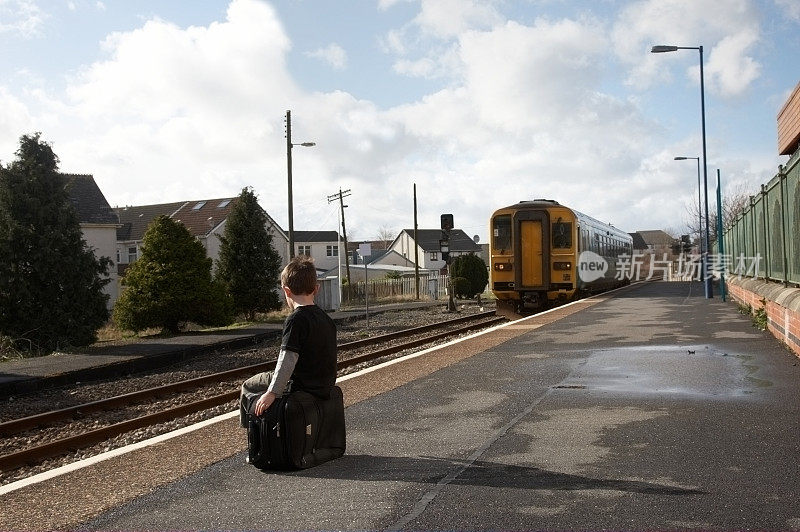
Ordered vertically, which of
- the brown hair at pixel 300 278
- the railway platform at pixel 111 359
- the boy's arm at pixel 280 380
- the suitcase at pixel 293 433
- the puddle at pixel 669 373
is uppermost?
the brown hair at pixel 300 278

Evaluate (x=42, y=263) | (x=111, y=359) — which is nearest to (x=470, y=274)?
(x=42, y=263)

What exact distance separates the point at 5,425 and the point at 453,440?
610 cm

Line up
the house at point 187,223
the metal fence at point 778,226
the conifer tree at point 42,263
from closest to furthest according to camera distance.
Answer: the metal fence at point 778,226 → the conifer tree at point 42,263 → the house at point 187,223

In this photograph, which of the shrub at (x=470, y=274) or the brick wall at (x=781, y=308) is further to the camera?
the shrub at (x=470, y=274)

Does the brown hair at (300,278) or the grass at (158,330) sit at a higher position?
the brown hair at (300,278)

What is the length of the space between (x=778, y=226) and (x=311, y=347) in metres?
9.28

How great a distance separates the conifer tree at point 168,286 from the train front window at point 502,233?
25.6ft

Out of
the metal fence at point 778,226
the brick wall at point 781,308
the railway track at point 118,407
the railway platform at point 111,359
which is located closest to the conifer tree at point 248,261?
the railway platform at point 111,359

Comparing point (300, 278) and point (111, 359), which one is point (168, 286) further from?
point (300, 278)

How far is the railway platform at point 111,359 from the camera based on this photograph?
44.6 ft

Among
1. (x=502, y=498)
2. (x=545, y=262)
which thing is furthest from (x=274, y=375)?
(x=545, y=262)

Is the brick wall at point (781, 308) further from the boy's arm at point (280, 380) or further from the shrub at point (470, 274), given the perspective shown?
the shrub at point (470, 274)

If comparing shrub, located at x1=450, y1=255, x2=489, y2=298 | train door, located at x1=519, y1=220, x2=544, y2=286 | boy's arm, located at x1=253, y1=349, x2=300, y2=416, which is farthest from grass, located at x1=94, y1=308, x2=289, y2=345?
boy's arm, located at x1=253, y1=349, x2=300, y2=416

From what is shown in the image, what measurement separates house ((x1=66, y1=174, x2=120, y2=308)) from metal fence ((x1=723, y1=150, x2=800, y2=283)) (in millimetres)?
31906
